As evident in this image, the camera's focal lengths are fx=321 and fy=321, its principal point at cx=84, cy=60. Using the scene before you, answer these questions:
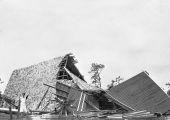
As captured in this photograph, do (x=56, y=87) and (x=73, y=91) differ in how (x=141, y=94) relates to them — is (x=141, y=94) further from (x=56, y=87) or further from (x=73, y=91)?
(x=56, y=87)

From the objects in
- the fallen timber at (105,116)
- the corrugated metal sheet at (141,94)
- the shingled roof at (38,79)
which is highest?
the shingled roof at (38,79)

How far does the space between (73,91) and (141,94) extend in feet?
13.9

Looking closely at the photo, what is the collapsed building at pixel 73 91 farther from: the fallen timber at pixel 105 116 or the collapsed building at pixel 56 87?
the fallen timber at pixel 105 116

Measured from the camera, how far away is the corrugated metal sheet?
14.4 m

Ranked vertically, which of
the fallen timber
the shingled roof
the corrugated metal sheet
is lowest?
the fallen timber

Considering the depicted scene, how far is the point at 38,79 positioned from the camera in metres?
21.3

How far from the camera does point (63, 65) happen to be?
21.4 m

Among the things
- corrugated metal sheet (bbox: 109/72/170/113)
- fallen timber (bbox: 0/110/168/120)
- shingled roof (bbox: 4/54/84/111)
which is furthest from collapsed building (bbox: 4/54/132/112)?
fallen timber (bbox: 0/110/168/120)

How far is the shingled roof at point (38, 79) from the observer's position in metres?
19.5

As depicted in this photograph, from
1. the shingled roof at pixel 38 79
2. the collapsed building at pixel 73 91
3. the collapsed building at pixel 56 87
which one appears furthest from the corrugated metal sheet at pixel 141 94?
the shingled roof at pixel 38 79

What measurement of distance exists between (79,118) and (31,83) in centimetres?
977

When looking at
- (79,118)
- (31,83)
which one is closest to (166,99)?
(79,118)

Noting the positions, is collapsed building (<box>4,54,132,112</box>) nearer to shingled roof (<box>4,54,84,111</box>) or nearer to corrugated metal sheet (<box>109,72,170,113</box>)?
shingled roof (<box>4,54,84,111</box>)

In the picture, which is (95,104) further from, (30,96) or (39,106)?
(30,96)
